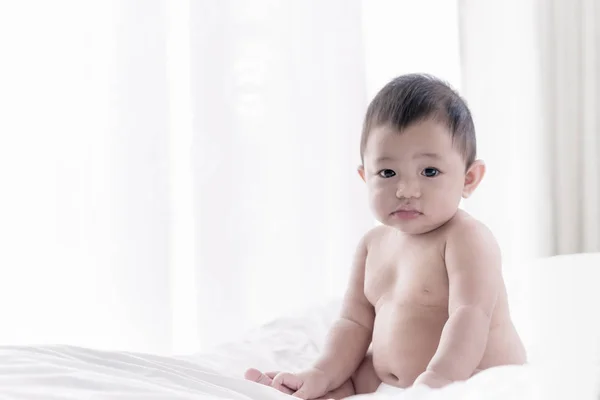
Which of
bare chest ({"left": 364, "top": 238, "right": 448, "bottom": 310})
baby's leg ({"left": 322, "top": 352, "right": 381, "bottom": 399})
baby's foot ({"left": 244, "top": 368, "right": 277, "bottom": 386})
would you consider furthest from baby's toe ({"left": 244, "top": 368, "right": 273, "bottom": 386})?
bare chest ({"left": 364, "top": 238, "right": 448, "bottom": 310})

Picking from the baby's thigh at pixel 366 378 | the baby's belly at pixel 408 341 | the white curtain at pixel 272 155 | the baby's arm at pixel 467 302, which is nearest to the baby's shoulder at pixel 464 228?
the baby's arm at pixel 467 302

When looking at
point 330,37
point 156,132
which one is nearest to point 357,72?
point 330,37

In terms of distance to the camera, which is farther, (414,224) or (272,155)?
(272,155)

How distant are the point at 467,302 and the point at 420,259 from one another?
117 mm

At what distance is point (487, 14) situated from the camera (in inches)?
98.1

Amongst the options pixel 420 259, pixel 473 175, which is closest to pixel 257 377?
pixel 420 259

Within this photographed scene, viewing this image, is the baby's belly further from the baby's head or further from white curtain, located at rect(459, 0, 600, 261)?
white curtain, located at rect(459, 0, 600, 261)

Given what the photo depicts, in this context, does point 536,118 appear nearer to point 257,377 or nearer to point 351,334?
point 351,334

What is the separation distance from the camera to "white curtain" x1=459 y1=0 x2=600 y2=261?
5.75 feet

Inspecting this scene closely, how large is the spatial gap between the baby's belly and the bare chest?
15 mm

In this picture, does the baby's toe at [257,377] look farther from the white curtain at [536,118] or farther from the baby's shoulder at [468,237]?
the white curtain at [536,118]

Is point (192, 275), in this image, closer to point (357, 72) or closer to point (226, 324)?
point (226, 324)

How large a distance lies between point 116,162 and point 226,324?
1.66 feet

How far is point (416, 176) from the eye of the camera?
1.13 meters
